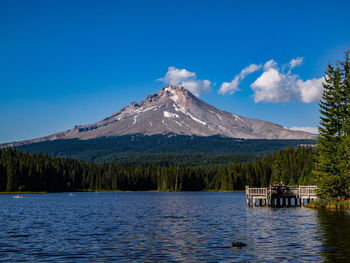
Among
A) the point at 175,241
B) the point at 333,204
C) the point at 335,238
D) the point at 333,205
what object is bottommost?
the point at 175,241

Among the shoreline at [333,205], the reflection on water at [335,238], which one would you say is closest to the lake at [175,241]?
the reflection on water at [335,238]

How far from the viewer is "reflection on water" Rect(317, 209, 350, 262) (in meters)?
27.2

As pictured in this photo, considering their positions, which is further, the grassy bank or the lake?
the grassy bank

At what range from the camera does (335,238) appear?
1371 inches

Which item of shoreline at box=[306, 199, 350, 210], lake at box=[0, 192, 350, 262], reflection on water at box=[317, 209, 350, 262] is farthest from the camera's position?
shoreline at box=[306, 199, 350, 210]

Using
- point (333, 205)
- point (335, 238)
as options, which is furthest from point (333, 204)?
point (335, 238)

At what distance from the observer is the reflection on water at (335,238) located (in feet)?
89.2

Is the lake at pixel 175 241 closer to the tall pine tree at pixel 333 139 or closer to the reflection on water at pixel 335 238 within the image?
the reflection on water at pixel 335 238

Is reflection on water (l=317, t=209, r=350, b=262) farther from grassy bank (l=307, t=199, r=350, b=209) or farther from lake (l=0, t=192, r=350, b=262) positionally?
grassy bank (l=307, t=199, r=350, b=209)

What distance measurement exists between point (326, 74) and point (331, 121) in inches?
320

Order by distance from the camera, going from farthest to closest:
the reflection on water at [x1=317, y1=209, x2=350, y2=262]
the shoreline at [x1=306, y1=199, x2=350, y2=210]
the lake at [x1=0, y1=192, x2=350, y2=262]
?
the shoreline at [x1=306, y1=199, x2=350, y2=210], the lake at [x1=0, y1=192, x2=350, y2=262], the reflection on water at [x1=317, y1=209, x2=350, y2=262]

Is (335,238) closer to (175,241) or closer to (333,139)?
(175,241)

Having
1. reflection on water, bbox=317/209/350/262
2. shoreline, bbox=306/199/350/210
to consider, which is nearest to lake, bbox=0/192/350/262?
reflection on water, bbox=317/209/350/262

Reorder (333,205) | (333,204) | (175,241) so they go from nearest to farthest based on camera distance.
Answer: (175,241) < (333,204) < (333,205)
